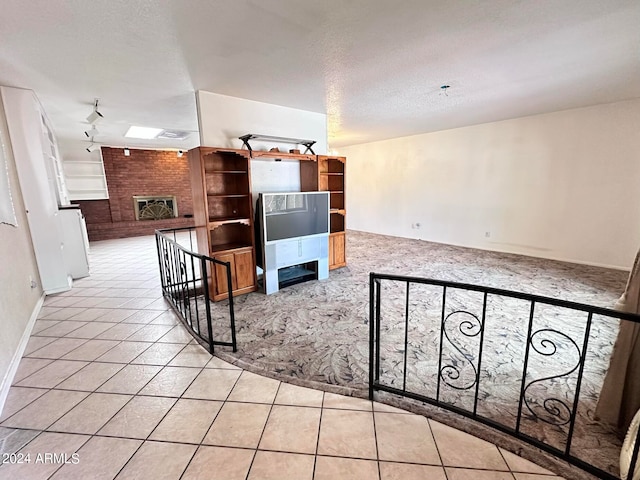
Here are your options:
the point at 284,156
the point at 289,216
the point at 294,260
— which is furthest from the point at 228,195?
the point at 294,260

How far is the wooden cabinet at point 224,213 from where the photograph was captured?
365cm

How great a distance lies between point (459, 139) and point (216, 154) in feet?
17.1

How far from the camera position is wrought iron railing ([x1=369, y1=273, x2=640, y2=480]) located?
5.03 feet

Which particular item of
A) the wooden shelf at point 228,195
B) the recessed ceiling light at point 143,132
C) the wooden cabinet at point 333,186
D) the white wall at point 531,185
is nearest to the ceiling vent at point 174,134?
the recessed ceiling light at point 143,132

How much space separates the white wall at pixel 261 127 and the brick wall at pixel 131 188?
14.0 feet

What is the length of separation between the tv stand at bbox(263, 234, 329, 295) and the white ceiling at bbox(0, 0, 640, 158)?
79.7 inches

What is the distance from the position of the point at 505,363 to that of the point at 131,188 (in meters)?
9.64

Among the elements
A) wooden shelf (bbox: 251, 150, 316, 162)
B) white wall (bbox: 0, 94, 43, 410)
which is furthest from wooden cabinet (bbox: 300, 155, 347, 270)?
white wall (bbox: 0, 94, 43, 410)

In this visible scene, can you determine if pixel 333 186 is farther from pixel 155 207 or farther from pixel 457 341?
pixel 155 207

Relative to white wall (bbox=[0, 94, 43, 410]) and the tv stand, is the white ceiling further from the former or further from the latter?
the tv stand

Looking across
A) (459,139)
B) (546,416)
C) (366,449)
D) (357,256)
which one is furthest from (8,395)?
(459,139)

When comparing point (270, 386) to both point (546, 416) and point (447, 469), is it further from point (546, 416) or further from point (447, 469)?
point (546, 416)

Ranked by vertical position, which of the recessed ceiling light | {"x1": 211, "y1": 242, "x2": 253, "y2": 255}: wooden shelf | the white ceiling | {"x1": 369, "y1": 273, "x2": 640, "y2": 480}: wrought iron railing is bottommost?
{"x1": 369, "y1": 273, "x2": 640, "y2": 480}: wrought iron railing

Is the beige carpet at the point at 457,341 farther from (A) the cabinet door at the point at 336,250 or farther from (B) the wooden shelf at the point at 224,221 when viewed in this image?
(B) the wooden shelf at the point at 224,221
